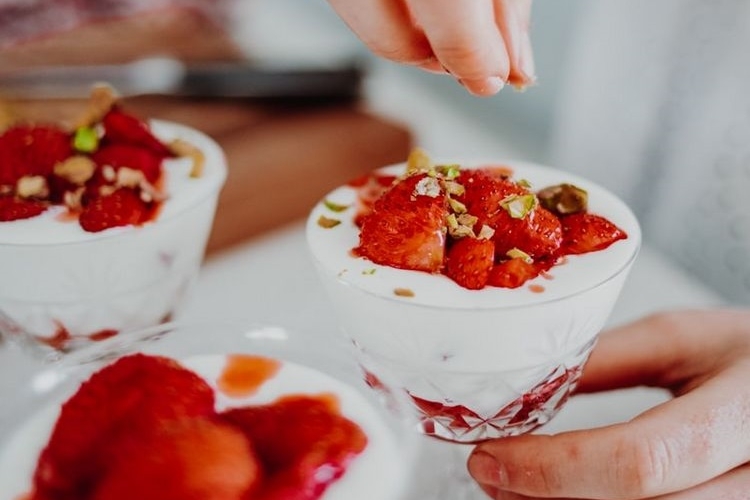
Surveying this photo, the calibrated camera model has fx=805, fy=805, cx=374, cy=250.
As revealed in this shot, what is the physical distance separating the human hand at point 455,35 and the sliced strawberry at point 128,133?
23 centimetres

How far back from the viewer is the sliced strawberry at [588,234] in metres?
0.56

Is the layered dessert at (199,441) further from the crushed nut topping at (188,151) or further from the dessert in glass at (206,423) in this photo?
the crushed nut topping at (188,151)

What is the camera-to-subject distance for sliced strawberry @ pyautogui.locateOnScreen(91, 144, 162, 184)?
26.6 inches

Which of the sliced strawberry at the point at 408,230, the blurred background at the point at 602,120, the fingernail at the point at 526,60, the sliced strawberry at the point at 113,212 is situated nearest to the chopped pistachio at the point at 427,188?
the sliced strawberry at the point at 408,230

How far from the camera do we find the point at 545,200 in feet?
1.97

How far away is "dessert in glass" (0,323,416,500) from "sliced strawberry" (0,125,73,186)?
0.55 ft

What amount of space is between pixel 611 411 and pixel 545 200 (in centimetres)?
27

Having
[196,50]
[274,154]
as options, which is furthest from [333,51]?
[274,154]

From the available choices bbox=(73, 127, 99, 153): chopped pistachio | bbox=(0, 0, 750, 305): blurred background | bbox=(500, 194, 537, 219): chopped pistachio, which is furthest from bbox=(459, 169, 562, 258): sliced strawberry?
bbox=(0, 0, 750, 305): blurred background

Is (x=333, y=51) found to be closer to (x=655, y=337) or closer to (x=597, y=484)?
(x=655, y=337)

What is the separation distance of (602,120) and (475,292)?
27.7 inches

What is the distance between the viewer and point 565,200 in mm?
595

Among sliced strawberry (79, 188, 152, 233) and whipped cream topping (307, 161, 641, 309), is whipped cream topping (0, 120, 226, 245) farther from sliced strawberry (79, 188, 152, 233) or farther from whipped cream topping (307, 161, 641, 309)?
whipped cream topping (307, 161, 641, 309)

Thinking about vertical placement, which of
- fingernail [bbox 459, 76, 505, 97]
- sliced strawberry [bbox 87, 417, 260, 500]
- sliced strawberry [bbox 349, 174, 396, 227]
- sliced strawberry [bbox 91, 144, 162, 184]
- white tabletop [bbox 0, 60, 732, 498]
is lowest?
white tabletop [bbox 0, 60, 732, 498]
